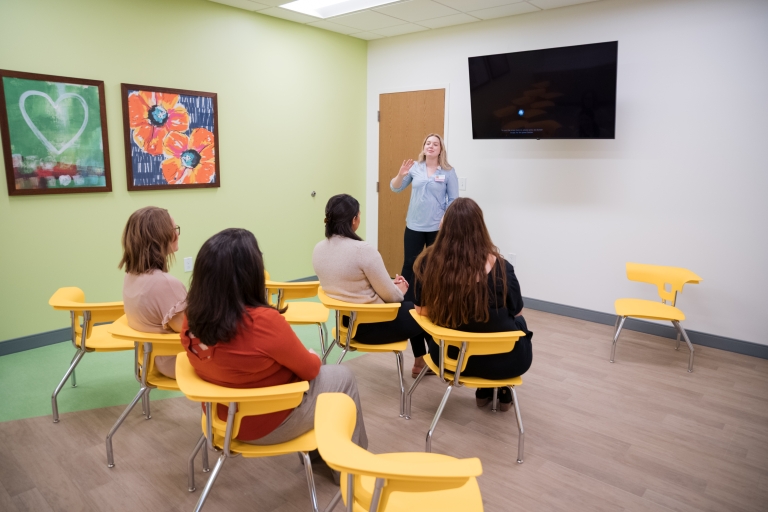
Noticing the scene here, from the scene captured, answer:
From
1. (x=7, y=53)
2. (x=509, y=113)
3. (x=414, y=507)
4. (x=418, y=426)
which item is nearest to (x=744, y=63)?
(x=509, y=113)

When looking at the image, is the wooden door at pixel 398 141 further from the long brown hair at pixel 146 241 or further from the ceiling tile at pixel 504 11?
the long brown hair at pixel 146 241

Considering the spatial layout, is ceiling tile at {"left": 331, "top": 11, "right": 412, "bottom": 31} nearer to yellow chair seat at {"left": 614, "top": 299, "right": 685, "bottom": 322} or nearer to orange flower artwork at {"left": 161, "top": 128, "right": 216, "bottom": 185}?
orange flower artwork at {"left": 161, "top": 128, "right": 216, "bottom": 185}

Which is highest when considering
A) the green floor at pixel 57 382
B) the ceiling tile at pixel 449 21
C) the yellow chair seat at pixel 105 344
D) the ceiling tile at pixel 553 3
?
the ceiling tile at pixel 449 21

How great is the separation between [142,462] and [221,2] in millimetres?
3813

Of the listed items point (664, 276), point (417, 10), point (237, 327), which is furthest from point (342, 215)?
point (417, 10)

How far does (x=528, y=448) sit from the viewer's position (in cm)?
267

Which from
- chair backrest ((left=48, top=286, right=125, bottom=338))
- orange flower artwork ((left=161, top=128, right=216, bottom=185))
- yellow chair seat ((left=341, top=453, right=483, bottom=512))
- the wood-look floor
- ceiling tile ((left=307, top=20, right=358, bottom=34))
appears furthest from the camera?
ceiling tile ((left=307, top=20, right=358, bottom=34))

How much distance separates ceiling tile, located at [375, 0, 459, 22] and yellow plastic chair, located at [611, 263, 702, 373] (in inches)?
106

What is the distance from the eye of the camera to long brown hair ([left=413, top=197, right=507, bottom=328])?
2398mm

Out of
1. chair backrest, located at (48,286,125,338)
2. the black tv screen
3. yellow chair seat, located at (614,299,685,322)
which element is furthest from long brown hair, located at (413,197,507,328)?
the black tv screen

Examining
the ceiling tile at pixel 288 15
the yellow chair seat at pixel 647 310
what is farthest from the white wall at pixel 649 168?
the ceiling tile at pixel 288 15

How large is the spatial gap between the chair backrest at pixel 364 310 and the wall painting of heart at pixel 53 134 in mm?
2349

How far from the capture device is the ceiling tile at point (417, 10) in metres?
4.46

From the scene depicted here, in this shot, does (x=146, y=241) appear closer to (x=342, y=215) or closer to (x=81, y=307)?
(x=81, y=307)
